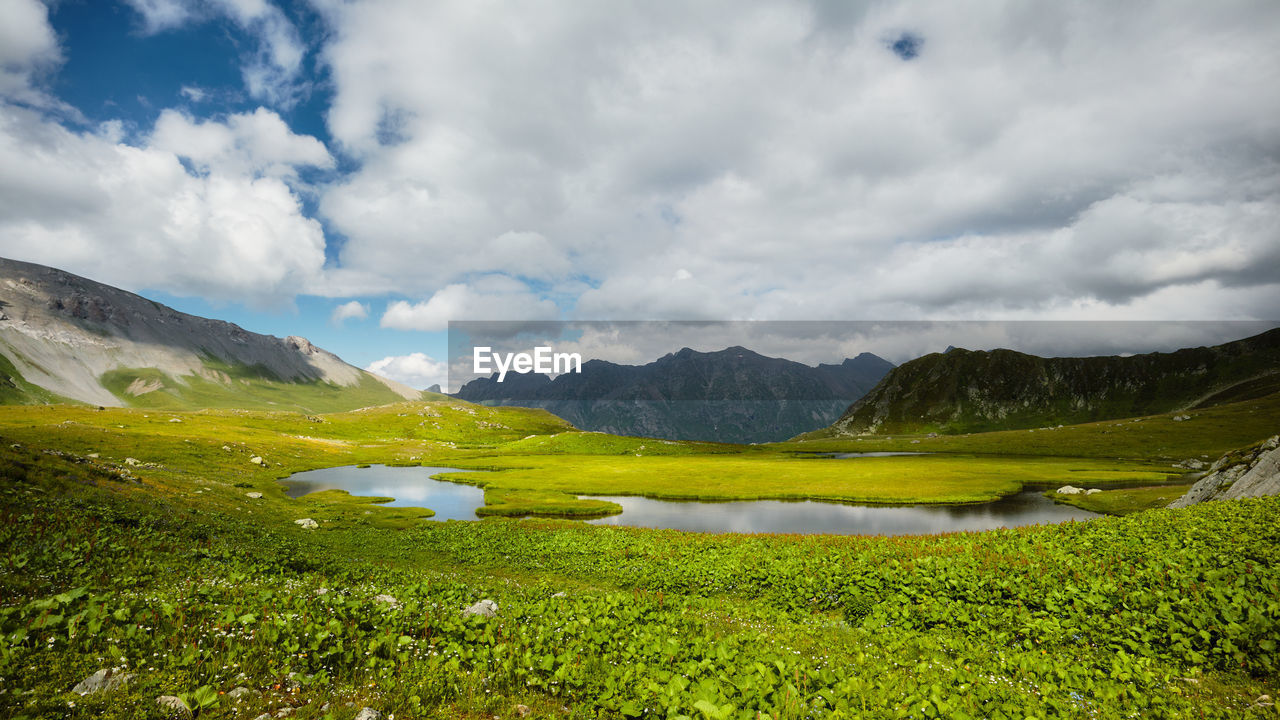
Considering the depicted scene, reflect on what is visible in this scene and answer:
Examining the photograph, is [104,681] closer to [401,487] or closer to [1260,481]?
[1260,481]

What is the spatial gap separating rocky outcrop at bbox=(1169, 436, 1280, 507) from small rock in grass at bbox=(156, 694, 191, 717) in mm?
49742

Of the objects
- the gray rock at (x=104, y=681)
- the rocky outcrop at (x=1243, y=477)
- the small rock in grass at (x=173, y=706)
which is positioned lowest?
the rocky outcrop at (x=1243, y=477)

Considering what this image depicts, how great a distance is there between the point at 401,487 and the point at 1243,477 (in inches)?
3927

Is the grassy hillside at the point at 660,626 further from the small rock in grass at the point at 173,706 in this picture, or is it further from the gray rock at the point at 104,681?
the gray rock at the point at 104,681

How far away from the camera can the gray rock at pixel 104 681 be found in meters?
7.56

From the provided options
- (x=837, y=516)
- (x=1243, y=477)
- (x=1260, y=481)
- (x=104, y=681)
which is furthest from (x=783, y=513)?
(x=104, y=681)

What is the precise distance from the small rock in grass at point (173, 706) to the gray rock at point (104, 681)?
0.85m

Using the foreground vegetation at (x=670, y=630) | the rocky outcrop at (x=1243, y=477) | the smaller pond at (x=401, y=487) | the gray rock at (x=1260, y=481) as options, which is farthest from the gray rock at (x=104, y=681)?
the smaller pond at (x=401, y=487)

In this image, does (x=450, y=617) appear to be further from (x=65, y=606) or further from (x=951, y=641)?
(x=951, y=641)

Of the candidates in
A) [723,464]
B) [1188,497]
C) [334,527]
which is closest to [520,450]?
[723,464]

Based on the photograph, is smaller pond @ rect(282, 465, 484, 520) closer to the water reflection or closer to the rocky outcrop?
the water reflection

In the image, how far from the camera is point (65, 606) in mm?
10164

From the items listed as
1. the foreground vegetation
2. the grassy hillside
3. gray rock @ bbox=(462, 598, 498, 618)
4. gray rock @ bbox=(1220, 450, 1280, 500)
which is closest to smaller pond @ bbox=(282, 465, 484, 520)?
the grassy hillside

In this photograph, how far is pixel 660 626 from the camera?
46.5 ft
